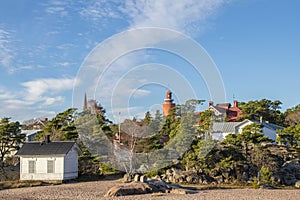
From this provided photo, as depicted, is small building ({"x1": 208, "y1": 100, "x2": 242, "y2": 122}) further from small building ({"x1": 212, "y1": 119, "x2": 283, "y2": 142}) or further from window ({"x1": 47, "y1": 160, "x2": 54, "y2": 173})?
window ({"x1": 47, "y1": 160, "x2": 54, "y2": 173})

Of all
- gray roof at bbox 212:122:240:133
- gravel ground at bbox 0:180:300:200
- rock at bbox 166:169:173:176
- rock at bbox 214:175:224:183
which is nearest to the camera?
gravel ground at bbox 0:180:300:200

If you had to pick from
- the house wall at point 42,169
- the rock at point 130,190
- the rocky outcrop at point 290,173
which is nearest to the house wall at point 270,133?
the rocky outcrop at point 290,173

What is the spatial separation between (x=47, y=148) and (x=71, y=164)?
1.61 meters

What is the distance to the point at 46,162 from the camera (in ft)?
66.4

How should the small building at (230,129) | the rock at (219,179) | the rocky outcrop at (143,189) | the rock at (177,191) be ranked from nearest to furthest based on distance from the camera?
the rocky outcrop at (143,189) → the rock at (177,191) → the rock at (219,179) → the small building at (230,129)

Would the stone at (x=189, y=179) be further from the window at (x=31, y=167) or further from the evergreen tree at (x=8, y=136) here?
the evergreen tree at (x=8, y=136)

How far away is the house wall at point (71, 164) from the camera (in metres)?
20.4

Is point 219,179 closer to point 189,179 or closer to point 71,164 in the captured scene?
point 189,179

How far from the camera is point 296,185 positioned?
20203 millimetres

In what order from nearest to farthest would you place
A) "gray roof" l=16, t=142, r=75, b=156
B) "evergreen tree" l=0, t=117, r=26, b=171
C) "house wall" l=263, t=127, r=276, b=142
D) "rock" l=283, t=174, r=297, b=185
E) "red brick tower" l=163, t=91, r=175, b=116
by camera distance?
"gray roof" l=16, t=142, r=75, b=156 → "rock" l=283, t=174, r=297, b=185 → "evergreen tree" l=0, t=117, r=26, b=171 → "red brick tower" l=163, t=91, r=175, b=116 → "house wall" l=263, t=127, r=276, b=142

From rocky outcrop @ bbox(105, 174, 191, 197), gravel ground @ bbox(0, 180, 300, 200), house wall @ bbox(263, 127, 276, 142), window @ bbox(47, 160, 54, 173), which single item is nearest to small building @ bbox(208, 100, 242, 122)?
house wall @ bbox(263, 127, 276, 142)

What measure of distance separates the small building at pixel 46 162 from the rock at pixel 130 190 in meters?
5.66

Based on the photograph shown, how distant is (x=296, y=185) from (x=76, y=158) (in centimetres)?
1242

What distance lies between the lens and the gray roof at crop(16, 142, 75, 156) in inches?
799
